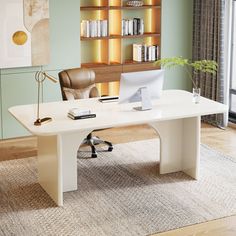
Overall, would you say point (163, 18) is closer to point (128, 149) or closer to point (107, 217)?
point (128, 149)

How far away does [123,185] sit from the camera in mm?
5941

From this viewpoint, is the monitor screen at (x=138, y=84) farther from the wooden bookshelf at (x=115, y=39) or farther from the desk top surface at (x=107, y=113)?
the wooden bookshelf at (x=115, y=39)

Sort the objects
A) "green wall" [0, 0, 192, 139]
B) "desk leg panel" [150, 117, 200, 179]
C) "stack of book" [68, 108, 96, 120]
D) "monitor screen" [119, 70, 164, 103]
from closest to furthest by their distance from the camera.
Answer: "stack of book" [68, 108, 96, 120]
"monitor screen" [119, 70, 164, 103]
"desk leg panel" [150, 117, 200, 179]
"green wall" [0, 0, 192, 139]

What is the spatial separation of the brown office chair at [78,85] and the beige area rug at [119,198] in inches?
24.6

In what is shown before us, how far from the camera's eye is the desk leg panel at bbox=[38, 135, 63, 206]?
213 inches

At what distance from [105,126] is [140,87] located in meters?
0.69

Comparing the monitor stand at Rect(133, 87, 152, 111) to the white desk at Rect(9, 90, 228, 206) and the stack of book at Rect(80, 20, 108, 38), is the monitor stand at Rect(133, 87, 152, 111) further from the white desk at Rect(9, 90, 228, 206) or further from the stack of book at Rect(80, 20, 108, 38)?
the stack of book at Rect(80, 20, 108, 38)

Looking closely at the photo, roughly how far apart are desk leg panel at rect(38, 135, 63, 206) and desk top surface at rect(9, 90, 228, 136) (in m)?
0.20

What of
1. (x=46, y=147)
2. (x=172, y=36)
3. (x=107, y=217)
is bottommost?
(x=107, y=217)

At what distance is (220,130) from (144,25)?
1.77 meters

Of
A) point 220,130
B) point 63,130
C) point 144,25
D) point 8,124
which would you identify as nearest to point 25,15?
point 8,124

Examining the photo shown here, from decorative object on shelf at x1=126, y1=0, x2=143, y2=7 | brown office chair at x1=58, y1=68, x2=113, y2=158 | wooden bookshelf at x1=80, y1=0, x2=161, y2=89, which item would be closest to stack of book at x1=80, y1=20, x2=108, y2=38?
wooden bookshelf at x1=80, y1=0, x2=161, y2=89

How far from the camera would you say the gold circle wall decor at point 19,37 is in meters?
7.11

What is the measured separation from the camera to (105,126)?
5.32m
